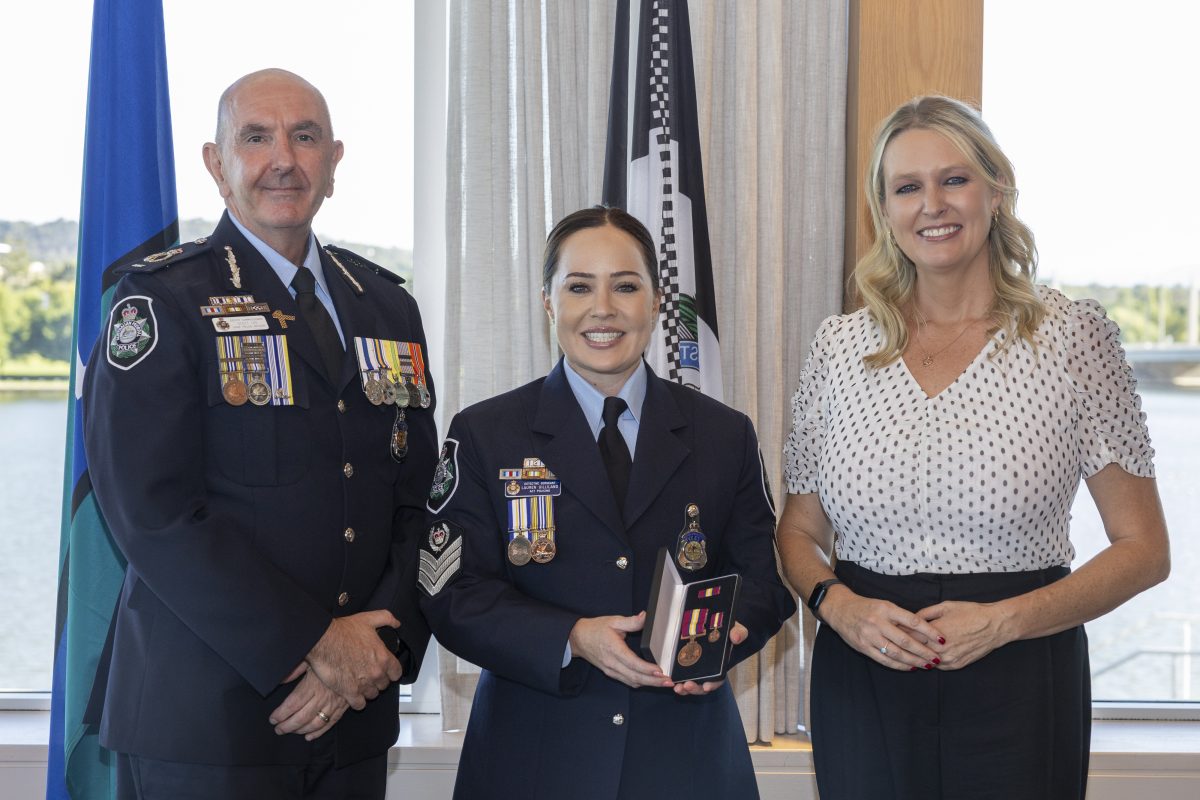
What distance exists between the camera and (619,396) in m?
1.94

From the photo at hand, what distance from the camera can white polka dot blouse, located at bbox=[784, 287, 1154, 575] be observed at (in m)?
1.86

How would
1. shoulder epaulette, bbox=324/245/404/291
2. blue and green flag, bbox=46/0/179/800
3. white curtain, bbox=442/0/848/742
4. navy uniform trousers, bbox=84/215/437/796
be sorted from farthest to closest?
white curtain, bbox=442/0/848/742 → blue and green flag, bbox=46/0/179/800 → shoulder epaulette, bbox=324/245/404/291 → navy uniform trousers, bbox=84/215/437/796

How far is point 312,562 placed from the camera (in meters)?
1.89

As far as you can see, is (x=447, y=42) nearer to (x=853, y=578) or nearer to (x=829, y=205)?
(x=829, y=205)

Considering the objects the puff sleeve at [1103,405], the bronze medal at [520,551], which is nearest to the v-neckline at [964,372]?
the puff sleeve at [1103,405]

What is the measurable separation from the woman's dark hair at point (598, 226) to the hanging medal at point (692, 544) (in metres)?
0.45

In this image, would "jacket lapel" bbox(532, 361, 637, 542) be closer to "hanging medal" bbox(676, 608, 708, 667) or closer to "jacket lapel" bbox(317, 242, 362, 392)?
"hanging medal" bbox(676, 608, 708, 667)

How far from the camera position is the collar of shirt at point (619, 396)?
75.7 inches

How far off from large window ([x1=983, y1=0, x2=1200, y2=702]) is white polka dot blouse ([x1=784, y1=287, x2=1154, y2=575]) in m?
1.72

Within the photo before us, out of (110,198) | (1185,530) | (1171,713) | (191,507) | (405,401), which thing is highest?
(110,198)

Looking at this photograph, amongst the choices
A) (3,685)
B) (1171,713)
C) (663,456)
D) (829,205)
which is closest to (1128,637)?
(1171,713)

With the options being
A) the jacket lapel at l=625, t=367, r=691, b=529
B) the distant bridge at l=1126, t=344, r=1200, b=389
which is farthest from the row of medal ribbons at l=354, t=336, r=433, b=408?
the distant bridge at l=1126, t=344, r=1200, b=389

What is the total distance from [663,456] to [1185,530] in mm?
2571

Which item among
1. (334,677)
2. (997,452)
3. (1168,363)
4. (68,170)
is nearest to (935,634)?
(997,452)
